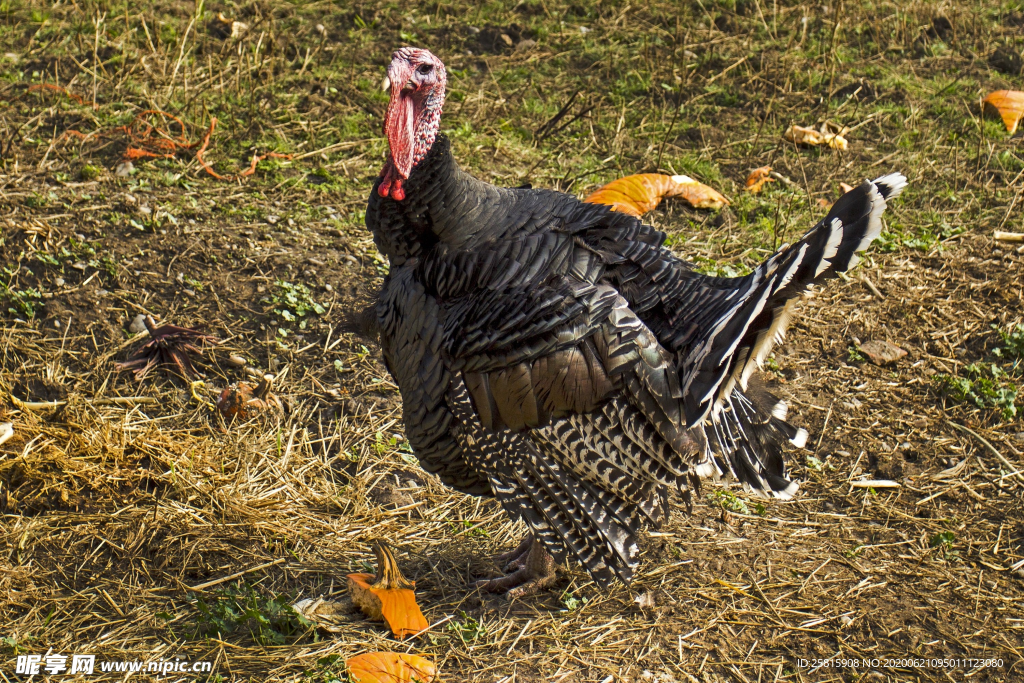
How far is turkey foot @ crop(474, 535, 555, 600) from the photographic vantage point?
362 cm

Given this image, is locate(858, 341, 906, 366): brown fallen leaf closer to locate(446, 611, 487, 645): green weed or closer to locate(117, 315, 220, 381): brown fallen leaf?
locate(446, 611, 487, 645): green weed

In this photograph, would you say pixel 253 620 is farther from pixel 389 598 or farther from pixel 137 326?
pixel 137 326

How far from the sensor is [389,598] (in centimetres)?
336

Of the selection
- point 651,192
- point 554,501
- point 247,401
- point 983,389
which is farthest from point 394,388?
point 983,389

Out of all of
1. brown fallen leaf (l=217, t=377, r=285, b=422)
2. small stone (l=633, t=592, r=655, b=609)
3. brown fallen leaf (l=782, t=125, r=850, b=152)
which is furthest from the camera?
brown fallen leaf (l=782, t=125, r=850, b=152)

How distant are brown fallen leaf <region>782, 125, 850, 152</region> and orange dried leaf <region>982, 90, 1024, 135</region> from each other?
1.21 m

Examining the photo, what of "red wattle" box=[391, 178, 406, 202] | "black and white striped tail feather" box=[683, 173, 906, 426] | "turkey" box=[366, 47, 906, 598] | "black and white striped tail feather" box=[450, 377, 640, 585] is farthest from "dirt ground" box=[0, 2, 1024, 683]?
"red wattle" box=[391, 178, 406, 202]

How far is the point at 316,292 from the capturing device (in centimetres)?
501

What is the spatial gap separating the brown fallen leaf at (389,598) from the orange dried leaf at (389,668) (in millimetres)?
162

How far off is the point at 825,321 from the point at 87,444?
3950 mm

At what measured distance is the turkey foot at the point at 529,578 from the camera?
143 inches

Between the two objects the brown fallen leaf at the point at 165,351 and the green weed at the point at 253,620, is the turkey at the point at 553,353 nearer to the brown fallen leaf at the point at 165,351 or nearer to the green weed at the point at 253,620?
the green weed at the point at 253,620

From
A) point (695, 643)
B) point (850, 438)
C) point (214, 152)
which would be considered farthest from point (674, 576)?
point (214, 152)

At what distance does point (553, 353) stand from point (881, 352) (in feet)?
8.52
